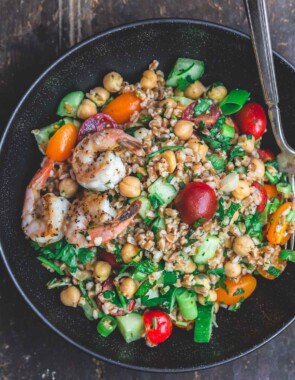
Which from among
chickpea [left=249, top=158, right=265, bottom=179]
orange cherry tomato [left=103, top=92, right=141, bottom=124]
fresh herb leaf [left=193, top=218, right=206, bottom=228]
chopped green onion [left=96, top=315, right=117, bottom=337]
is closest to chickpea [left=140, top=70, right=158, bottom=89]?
orange cherry tomato [left=103, top=92, right=141, bottom=124]

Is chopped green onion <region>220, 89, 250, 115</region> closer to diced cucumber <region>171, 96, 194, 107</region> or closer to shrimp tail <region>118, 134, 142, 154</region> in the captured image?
diced cucumber <region>171, 96, 194, 107</region>

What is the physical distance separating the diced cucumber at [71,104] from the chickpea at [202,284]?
43.4 inches

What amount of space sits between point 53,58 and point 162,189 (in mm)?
1095

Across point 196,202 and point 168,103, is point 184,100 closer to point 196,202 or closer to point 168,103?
point 168,103

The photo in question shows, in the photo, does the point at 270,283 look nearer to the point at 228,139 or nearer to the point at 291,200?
the point at 291,200

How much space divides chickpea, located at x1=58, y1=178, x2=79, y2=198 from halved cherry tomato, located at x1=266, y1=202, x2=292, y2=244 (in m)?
1.05

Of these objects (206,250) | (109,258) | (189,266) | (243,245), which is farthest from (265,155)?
(109,258)

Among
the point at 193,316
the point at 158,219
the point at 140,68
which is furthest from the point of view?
the point at 140,68

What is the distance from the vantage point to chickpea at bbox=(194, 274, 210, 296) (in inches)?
109

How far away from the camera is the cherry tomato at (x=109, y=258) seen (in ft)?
9.21

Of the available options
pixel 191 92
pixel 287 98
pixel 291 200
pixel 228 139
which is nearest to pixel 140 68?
pixel 191 92

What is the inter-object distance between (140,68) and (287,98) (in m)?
0.84

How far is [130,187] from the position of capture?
2619mm

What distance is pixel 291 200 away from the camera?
2.88 m
